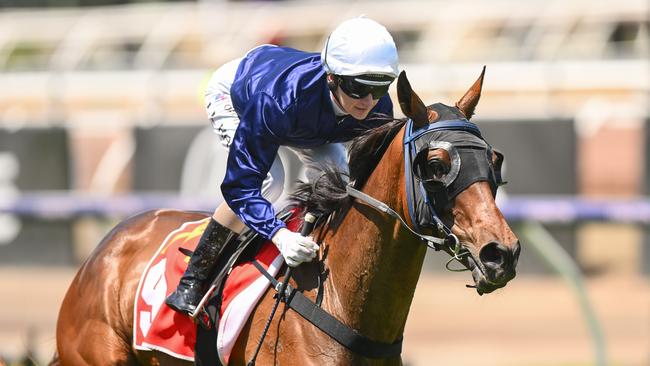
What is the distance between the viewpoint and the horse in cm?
304

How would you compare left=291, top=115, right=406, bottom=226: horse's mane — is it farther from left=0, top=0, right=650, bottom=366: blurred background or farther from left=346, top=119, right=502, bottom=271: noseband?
left=0, top=0, right=650, bottom=366: blurred background

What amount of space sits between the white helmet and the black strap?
2.41 feet

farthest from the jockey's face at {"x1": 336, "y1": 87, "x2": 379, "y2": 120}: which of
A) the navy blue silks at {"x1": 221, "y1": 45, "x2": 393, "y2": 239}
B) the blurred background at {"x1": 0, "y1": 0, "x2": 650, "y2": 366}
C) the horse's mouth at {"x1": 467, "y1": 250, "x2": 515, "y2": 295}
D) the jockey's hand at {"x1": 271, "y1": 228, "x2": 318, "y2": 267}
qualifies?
the blurred background at {"x1": 0, "y1": 0, "x2": 650, "y2": 366}

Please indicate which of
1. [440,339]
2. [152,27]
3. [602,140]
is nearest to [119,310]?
[440,339]

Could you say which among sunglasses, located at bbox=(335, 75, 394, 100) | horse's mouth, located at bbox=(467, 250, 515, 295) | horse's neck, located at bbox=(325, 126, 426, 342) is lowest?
horse's neck, located at bbox=(325, 126, 426, 342)

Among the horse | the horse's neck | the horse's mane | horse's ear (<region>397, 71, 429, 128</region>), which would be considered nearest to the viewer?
the horse

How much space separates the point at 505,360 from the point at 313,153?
4317mm

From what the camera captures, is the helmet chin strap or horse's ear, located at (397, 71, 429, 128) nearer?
horse's ear, located at (397, 71, 429, 128)

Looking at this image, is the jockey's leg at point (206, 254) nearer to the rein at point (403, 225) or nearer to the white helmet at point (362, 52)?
the rein at point (403, 225)

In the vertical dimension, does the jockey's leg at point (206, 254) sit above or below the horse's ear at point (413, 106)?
below

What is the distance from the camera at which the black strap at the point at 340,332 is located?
11.2 feet

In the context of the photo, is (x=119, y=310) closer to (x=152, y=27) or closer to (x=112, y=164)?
(x=112, y=164)

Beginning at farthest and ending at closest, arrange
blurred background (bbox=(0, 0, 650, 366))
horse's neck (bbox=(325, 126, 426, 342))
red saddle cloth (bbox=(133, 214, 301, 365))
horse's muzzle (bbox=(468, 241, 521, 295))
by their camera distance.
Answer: blurred background (bbox=(0, 0, 650, 366))
red saddle cloth (bbox=(133, 214, 301, 365))
horse's neck (bbox=(325, 126, 426, 342))
horse's muzzle (bbox=(468, 241, 521, 295))

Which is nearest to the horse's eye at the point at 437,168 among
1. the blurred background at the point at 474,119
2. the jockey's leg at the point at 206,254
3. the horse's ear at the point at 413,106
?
the horse's ear at the point at 413,106
